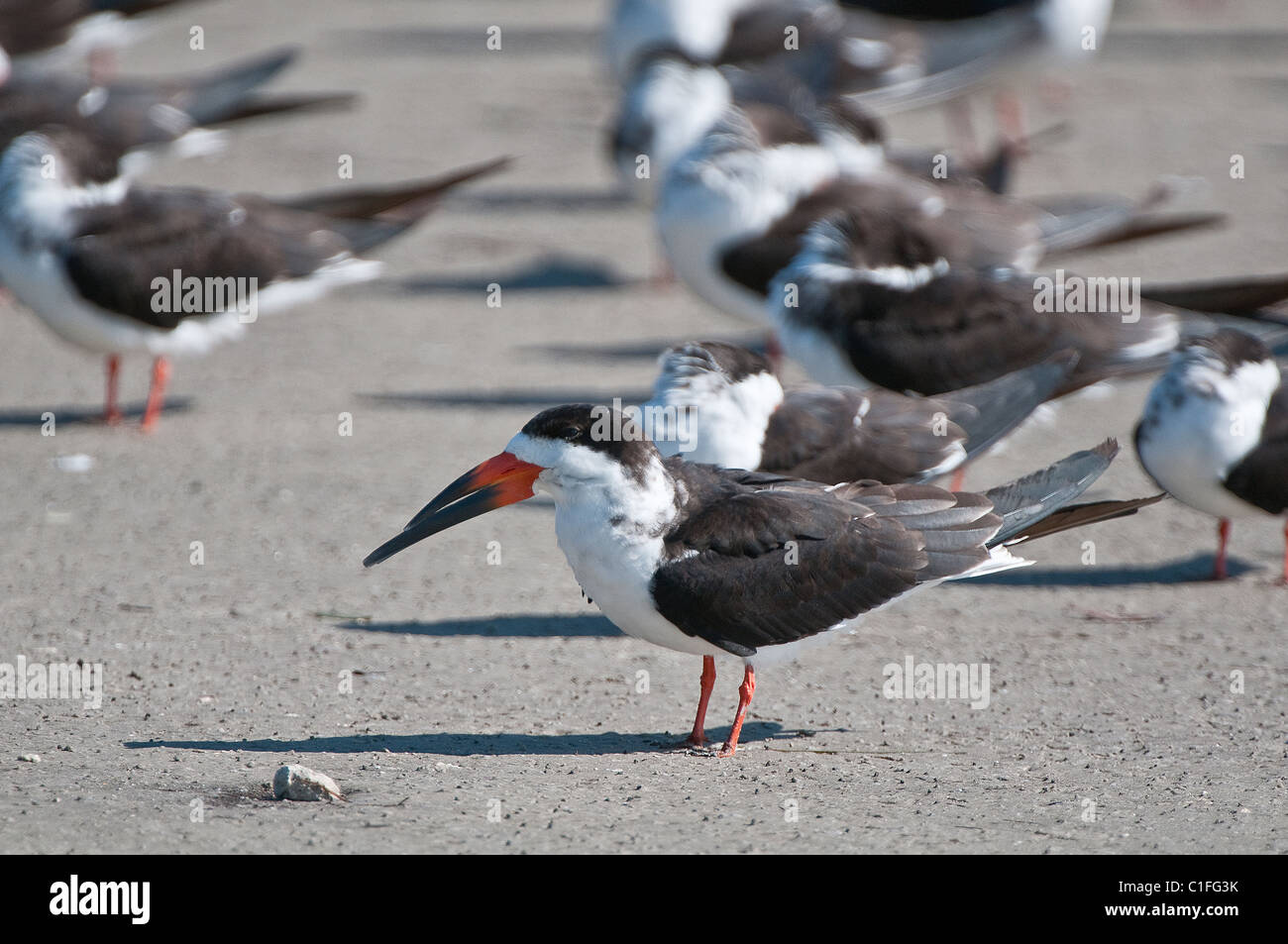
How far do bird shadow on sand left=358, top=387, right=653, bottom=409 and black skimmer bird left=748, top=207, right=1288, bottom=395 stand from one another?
3.85ft

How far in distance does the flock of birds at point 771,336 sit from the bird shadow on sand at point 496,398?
21.5 inches

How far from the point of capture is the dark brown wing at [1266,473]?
514cm

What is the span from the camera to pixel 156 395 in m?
6.92

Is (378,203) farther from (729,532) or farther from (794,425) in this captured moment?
(729,532)

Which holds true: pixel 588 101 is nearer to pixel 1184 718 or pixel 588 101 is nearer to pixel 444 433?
pixel 444 433

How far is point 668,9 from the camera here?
1147 cm

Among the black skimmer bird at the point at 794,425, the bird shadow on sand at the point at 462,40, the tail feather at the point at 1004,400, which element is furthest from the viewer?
the bird shadow on sand at the point at 462,40

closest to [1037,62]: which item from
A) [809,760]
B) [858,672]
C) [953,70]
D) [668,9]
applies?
[953,70]

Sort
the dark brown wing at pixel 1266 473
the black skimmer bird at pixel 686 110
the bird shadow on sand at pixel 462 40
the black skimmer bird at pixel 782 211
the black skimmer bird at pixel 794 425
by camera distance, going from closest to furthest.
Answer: the black skimmer bird at pixel 794 425 < the dark brown wing at pixel 1266 473 < the black skimmer bird at pixel 782 211 < the black skimmer bird at pixel 686 110 < the bird shadow on sand at pixel 462 40

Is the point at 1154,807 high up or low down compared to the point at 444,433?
down

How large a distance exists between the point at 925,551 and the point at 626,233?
6649mm

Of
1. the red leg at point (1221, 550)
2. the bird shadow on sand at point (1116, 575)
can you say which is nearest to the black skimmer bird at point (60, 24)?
the bird shadow on sand at point (1116, 575)

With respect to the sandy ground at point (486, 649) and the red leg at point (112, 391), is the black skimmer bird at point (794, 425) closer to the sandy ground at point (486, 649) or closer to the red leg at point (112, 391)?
the sandy ground at point (486, 649)

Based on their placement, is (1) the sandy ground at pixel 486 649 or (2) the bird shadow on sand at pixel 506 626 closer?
(1) the sandy ground at pixel 486 649
